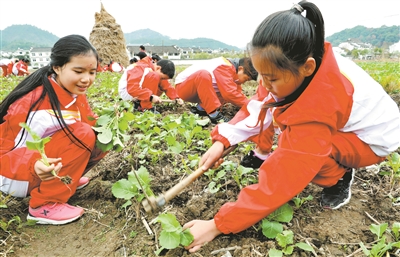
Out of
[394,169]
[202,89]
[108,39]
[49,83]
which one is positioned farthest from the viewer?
[108,39]

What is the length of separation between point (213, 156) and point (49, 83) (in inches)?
42.2

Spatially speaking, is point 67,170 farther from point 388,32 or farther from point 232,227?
point 388,32

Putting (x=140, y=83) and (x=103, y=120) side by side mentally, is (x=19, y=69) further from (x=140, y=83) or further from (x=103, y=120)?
(x=103, y=120)

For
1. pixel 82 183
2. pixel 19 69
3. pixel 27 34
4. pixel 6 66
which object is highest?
pixel 82 183

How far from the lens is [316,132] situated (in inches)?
46.7

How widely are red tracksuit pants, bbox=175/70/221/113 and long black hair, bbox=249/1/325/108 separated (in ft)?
8.38

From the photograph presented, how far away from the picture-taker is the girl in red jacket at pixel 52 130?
162 centimetres

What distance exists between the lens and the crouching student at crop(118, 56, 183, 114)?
448 cm

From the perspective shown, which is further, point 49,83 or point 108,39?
point 108,39

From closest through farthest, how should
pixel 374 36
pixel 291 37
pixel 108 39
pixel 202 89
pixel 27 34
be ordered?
pixel 291 37
pixel 202 89
pixel 108 39
pixel 374 36
pixel 27 34

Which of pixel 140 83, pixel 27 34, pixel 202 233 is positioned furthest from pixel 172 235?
pixel 27 34

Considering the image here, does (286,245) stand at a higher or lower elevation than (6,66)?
higher

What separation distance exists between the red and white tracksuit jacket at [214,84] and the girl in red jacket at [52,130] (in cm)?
210

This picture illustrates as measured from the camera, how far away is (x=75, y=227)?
175 cm
